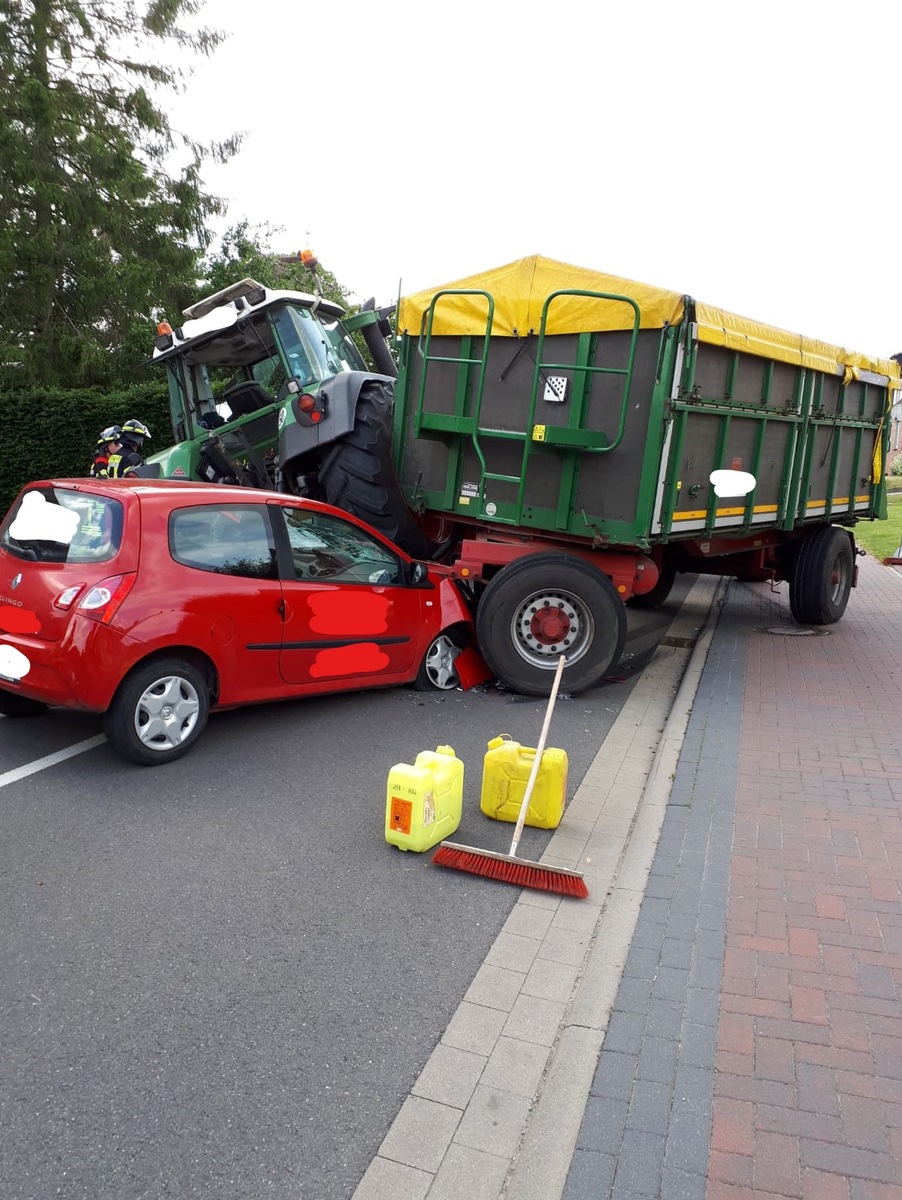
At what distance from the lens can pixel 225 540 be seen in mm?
5641

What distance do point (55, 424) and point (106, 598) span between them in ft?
35.6

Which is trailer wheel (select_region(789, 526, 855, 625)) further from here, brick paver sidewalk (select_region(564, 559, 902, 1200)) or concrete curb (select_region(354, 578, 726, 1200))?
concrete curb (select_region(354, 578, 726, 1200))

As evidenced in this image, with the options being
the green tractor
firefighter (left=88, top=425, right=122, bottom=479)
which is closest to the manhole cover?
the green tractor

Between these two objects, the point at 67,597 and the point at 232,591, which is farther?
the point at 232,591

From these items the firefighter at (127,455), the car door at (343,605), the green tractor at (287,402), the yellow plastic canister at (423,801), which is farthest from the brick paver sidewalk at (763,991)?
the firefighter at (127,455)

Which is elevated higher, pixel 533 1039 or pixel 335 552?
pixel 335 552

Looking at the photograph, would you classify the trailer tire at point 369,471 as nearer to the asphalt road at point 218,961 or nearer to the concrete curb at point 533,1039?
the asphalt road at point 218,961

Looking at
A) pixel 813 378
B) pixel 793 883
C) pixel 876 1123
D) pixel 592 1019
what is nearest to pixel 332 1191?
pixel 592 1019

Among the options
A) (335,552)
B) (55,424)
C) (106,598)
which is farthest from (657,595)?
(55,424)

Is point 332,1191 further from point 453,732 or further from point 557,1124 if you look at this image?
point 453,732

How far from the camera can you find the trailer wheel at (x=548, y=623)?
7.14 metres

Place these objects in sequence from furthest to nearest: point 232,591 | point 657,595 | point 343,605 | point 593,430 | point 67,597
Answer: point 657,595, point 593,430, point 343,605, point 232,591, point 67,597

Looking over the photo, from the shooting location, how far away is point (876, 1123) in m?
2.76

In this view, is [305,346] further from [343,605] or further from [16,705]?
[16,705]
